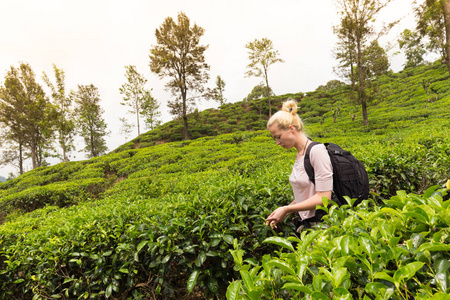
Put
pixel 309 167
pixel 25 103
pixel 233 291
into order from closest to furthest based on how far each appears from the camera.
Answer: pixel 233 291, pixel 309 167, pixel 25 103

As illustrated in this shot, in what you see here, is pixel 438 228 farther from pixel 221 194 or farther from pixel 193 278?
pixel 221 194

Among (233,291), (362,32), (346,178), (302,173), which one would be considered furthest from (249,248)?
(362,32)

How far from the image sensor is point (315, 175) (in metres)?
1.94

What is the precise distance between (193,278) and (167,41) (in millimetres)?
24923

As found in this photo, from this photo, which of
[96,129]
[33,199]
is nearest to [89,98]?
[96,129]

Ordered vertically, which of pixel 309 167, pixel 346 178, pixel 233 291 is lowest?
pixel 233 291

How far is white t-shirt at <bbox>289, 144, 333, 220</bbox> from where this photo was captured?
187 cm

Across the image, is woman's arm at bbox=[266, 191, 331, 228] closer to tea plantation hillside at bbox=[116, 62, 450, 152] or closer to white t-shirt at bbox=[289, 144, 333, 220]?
white t-shirt at bbox=[289, 144, 333, 220]

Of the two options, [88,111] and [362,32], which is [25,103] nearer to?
[88,111]

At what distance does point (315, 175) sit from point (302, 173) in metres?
0.21

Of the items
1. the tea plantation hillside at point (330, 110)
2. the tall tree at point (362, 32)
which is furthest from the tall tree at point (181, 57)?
the tall tree at point (362, 32)

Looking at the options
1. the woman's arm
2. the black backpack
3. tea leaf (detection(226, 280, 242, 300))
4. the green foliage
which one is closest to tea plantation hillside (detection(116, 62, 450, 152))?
the black backpack

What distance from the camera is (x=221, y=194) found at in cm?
263

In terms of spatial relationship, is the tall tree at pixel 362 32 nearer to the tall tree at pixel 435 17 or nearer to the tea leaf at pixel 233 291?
the tall tree at pixel 435 17
